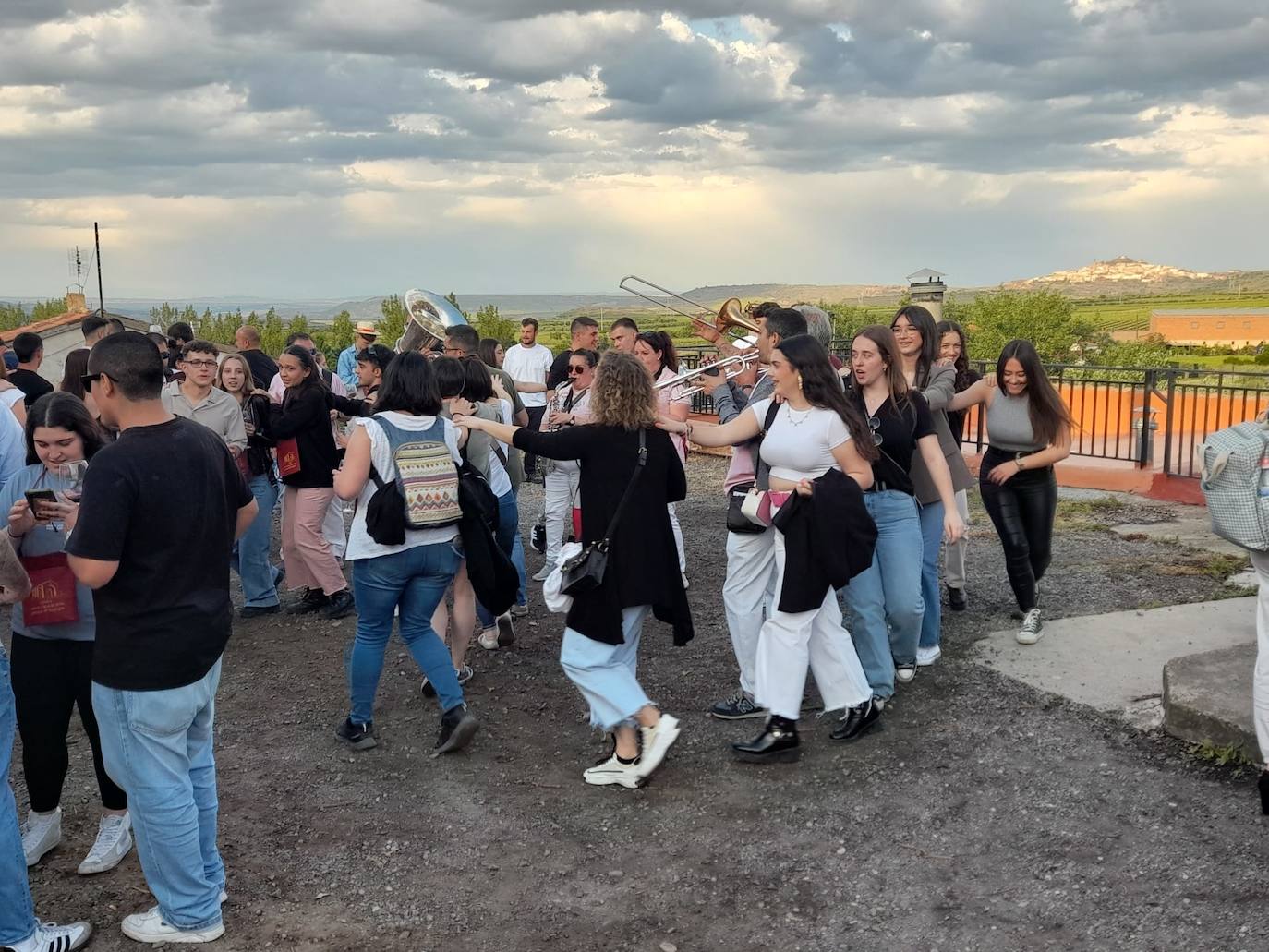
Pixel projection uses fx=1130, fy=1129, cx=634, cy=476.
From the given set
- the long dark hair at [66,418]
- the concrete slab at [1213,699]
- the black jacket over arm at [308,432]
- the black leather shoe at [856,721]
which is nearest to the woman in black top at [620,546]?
the black leather shoe at [856,721]

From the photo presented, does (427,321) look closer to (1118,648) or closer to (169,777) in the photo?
(1118,648)

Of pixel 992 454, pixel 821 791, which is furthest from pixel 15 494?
pixel 992 454

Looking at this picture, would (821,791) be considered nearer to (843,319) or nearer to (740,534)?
(740,534)

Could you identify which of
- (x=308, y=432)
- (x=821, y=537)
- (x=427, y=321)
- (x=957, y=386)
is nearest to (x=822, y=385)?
(x=821, y=537)

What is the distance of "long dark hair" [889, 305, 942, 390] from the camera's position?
5.82 meters

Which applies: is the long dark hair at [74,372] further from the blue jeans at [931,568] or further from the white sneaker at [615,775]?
the blue jeans at [931,568]

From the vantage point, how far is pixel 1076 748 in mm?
4801

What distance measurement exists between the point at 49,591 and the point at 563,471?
14.0ft

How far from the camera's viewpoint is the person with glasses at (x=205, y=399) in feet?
22.0

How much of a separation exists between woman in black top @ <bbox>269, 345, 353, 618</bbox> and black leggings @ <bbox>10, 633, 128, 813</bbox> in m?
3.08

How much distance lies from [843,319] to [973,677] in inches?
1652

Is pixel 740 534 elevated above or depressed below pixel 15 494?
below

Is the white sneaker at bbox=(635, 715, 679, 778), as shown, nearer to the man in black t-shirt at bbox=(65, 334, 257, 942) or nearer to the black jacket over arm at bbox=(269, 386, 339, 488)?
the man in black t-shirt at bbox=(65, 334, 257, 942)

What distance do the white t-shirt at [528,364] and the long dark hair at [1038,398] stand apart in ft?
22.8
